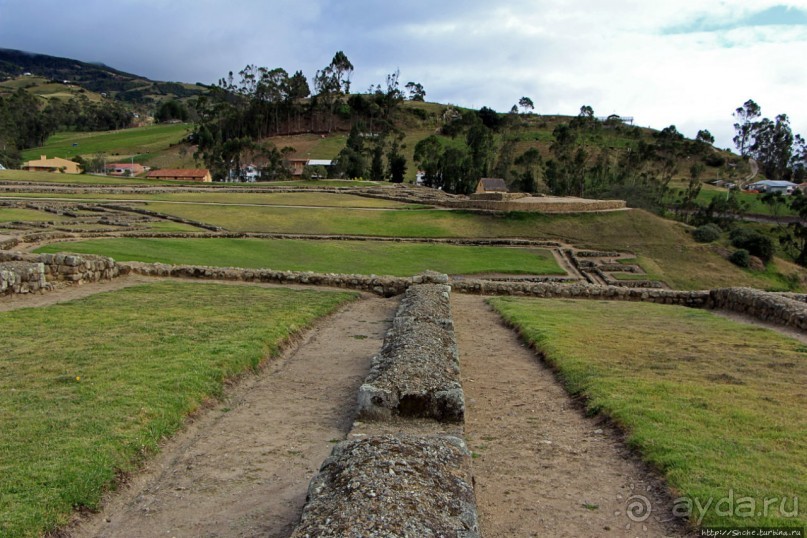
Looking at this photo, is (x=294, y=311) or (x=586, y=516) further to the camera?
(x=294, y=311)

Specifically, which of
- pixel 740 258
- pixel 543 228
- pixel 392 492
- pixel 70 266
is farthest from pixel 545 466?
pixel 740 258

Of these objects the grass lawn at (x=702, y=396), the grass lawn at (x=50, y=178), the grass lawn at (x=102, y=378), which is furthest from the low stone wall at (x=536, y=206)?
the grass lawn at (x=50, y=178)

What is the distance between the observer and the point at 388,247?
38750 mm

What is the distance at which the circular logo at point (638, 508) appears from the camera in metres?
5.95

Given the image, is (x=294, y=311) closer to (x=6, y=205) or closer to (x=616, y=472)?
(x=616, y=472)

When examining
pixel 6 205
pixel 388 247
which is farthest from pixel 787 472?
pixel 6 205

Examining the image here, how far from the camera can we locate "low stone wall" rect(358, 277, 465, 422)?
7.79 metres

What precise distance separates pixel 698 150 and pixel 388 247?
3505 inches

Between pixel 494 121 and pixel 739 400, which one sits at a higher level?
pixel 494 121

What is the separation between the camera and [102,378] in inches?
345

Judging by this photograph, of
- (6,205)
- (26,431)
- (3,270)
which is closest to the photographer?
(26,431)

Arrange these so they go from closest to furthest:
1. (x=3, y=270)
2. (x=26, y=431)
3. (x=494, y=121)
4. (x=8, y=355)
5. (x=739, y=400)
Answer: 1. (x=26, y=431)
2. (x=739, y=400)
3. (x=8, y=355)
4. (x=3, y=270)
5. (x=494, y=121)

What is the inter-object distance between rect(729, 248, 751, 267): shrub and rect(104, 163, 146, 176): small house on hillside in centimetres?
9473

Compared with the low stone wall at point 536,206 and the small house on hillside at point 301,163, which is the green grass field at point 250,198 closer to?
the low stone wall at point 536,206
